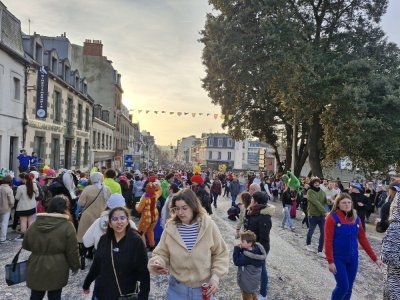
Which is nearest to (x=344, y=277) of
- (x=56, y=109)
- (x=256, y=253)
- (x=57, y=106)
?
(x=256, y=253)

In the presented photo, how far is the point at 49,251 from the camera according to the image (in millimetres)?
3652

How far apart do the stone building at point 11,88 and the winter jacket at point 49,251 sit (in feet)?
40.6

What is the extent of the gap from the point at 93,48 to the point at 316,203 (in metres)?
35.1

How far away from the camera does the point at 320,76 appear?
1889 cm

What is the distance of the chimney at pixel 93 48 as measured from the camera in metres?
37.9

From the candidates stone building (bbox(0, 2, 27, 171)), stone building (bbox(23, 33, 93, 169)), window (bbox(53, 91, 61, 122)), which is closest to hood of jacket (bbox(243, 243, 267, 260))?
stone building (bbox(0, 2, 27, 171))

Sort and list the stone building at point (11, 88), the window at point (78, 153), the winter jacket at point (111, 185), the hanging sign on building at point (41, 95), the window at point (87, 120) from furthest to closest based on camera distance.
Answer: the window at point (87, 120), the window at point (78, 153), the hanging sign on building at point (41, 95), the stone building at point (11, 88), the winter jacket at point (111, 185)

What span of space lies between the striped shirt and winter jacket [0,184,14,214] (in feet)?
22.4

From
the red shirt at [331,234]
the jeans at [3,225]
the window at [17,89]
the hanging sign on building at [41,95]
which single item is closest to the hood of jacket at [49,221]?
the red shirt at [331,234]

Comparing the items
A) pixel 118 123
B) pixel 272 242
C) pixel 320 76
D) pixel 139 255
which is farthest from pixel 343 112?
pixel 118 123

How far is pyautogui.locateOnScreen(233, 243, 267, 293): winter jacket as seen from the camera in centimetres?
454

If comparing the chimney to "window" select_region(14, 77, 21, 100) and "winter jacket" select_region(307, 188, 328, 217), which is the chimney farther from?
"winter jacket" select_region(307, 188, 328, 217)

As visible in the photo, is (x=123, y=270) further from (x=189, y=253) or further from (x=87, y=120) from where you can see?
(x=87, y=120)

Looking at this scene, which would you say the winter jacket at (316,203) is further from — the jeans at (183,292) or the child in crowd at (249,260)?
the jeans at (183,292)
